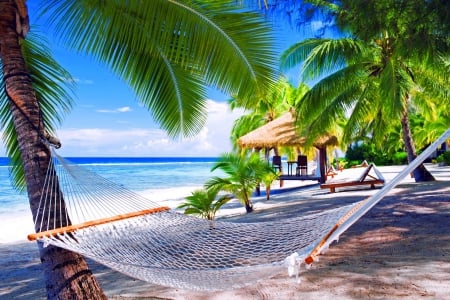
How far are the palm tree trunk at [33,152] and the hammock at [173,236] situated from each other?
6 cm

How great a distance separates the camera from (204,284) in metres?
1.55

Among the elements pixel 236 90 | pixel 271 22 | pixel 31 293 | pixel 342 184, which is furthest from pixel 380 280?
pixel 342 184

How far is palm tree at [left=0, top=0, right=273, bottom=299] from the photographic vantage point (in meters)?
1.81

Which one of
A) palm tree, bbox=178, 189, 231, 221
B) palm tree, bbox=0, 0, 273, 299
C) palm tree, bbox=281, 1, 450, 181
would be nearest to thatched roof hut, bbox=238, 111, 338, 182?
palm tree, bbox=281, 1, 450, 181

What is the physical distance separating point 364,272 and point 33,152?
181 centimetres

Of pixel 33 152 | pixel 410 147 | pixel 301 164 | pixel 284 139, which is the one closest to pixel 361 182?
pixel 410 147

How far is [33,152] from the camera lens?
182 cm

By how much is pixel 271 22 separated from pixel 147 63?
894 millimetres

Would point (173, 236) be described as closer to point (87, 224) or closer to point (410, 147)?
point (87, 224)

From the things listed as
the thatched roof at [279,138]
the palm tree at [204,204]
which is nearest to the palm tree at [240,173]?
the palm tree at [204,204]

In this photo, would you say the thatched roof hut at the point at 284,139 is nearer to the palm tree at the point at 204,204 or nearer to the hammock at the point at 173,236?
the palm tree at the point at 204,204

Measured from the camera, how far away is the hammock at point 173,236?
1.40 meters

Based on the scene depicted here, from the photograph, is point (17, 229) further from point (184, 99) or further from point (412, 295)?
point (412, 295)

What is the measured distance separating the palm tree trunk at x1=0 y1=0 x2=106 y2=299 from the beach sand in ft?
1.92
